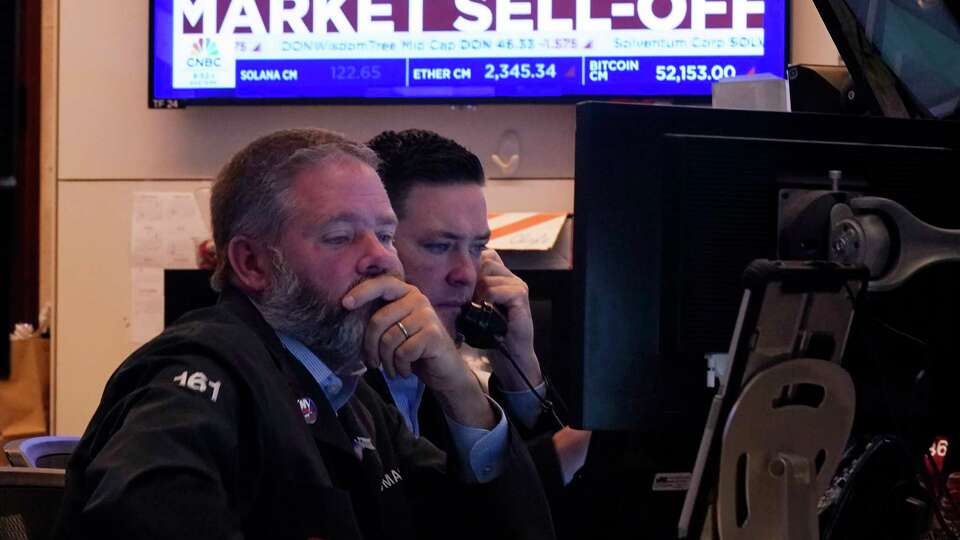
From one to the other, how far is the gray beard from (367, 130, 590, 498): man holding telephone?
0.48m

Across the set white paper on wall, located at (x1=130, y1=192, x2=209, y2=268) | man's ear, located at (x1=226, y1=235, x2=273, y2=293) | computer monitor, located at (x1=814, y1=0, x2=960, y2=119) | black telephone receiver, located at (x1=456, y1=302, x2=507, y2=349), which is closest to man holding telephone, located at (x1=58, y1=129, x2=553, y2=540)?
man's ear, located at (x1=226, y1=235, x2=273, y2=293)

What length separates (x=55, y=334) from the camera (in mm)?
3506

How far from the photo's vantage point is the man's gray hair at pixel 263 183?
1.56m

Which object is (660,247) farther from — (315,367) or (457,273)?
(457,273)

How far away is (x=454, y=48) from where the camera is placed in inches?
127

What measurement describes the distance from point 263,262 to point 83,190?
6.94 ft

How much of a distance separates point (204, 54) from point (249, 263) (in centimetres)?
188

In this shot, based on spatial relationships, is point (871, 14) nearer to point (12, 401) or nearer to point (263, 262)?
point (263, 262)

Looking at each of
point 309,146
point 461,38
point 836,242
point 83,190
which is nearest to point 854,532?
point 836,242

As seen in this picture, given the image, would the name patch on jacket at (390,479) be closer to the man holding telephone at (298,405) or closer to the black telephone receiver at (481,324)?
the man holding telephone at (298,405)

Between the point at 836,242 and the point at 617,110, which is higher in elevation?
the point at 617,110

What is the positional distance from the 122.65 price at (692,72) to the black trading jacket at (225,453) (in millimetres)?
1759

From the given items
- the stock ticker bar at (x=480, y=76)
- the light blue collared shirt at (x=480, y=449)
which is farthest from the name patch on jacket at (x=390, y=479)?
the stock ticker bar at (x=480, y=76)

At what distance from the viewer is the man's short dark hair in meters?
2.20
